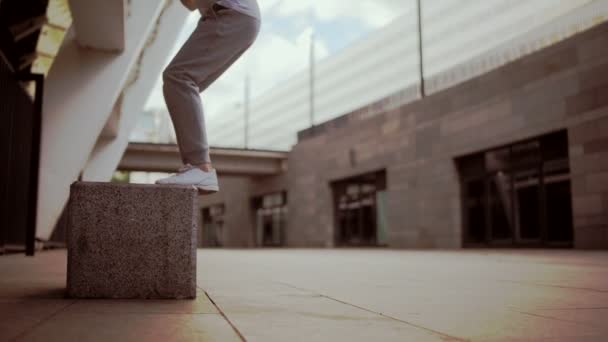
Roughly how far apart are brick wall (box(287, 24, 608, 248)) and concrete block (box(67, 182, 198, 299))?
14713mm

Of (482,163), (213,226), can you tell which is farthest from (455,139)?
(213,226)

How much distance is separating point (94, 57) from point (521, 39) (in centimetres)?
1379

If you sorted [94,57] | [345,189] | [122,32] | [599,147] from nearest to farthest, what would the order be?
[122,32] < [94,57] < [599,147] < [345,189]

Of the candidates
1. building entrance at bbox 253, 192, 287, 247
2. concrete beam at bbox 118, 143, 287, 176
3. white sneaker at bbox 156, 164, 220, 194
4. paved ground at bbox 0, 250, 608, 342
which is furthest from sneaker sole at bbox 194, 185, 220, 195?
building entrance at bbox 253, 192, 287, 247

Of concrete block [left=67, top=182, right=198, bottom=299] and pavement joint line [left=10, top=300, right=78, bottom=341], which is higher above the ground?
concrete block [left=67, top=182, right=198, bottom=299]

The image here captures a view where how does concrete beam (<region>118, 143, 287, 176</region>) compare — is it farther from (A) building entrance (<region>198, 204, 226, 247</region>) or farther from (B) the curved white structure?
(B) the curved white structure

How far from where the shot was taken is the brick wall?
16.2 m

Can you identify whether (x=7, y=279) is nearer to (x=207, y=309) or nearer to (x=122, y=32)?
(x=207, y=309)

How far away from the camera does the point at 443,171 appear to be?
73.9 feet

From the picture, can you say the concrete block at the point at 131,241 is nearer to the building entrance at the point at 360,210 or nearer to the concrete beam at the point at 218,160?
the building entrance at the point at 360,210

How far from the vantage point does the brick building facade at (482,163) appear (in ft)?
53.7

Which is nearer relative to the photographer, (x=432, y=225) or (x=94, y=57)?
(x=94, y=57)

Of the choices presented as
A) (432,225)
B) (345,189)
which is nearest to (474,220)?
(432,225)

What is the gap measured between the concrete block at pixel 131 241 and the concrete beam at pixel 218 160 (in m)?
27.8
